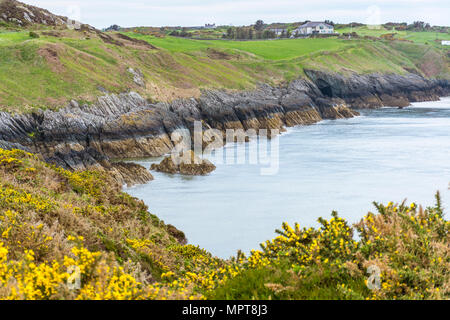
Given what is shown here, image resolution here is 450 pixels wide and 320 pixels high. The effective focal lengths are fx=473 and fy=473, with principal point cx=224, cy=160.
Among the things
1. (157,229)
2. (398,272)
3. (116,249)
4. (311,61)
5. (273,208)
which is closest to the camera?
(398,272)

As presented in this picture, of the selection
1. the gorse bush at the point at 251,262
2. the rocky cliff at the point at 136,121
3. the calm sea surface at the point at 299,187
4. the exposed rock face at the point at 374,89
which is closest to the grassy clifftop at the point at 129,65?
→ the rocky cliff at the point at 136,121

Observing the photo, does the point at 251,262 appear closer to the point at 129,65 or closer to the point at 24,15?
the point at 129,65

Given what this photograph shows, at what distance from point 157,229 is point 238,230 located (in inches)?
275

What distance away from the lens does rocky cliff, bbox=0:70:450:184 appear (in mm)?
33125

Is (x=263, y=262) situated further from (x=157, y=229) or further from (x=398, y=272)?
(x=157, y=229)

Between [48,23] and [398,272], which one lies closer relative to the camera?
[398,272]

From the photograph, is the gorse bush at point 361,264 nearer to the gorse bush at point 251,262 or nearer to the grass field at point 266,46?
the gorse bush at point 251,262

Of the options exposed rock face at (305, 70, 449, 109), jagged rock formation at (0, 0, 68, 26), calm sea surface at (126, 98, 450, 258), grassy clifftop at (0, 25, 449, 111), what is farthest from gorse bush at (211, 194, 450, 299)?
jagged rock formation at (0, 0, 68, 26)

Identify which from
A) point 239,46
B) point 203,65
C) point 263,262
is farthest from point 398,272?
point 239,46

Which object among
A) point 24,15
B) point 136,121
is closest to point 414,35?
point 24,15

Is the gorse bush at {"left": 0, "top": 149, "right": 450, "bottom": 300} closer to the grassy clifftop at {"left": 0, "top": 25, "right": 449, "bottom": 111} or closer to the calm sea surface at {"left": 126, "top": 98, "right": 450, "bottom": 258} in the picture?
the calm sea surface at {"left": 126, "top": 98, "right": 450, "bottom": 258}
